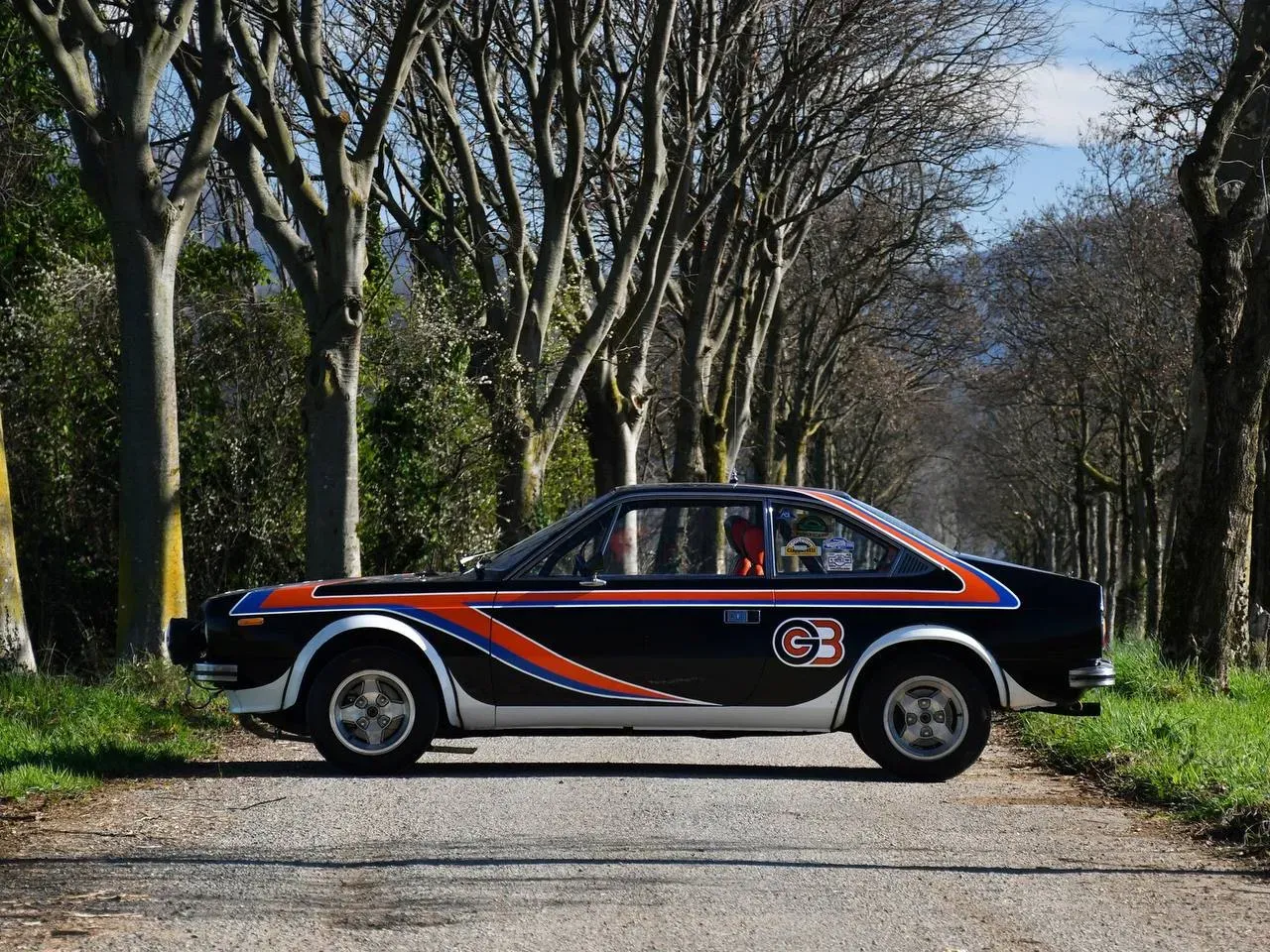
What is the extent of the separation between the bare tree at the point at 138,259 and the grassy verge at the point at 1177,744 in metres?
7.12

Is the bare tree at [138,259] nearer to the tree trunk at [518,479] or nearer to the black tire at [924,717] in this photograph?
the tree trunk at [518,479]

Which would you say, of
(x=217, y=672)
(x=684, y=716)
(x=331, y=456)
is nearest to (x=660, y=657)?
(x=684, y=716)

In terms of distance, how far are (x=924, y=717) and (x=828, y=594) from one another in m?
0.90

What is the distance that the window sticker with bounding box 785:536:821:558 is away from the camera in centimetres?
1009

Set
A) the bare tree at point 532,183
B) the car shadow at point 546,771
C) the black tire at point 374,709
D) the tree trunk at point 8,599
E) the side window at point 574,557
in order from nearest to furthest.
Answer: the black tire at point 374,709 < the car shadow at point 546,771 < the side window at point 574,557 < the tree trunk at point 8,599 < the bare tree at point 532,183

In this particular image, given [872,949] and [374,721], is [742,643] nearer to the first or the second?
[374,721]

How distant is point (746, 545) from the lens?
1012 cm

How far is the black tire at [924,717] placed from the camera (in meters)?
9.80

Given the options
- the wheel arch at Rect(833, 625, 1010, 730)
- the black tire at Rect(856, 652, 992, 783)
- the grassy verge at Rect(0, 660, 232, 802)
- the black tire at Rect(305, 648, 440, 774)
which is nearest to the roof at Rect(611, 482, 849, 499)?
the wheel arch at Rect(833, 625, 1010, 730)

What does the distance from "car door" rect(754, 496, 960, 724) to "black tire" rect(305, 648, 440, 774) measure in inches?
76.9

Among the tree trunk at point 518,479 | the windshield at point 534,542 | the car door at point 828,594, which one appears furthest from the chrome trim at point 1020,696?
the tree trunk at point 518,479

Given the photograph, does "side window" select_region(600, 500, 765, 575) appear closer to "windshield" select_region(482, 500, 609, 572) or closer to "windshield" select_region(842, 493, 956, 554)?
"windshield" select_region(482, 500, 609, 572)

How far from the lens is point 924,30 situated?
23.9m

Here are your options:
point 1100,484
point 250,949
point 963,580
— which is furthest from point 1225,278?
point 1100,484
